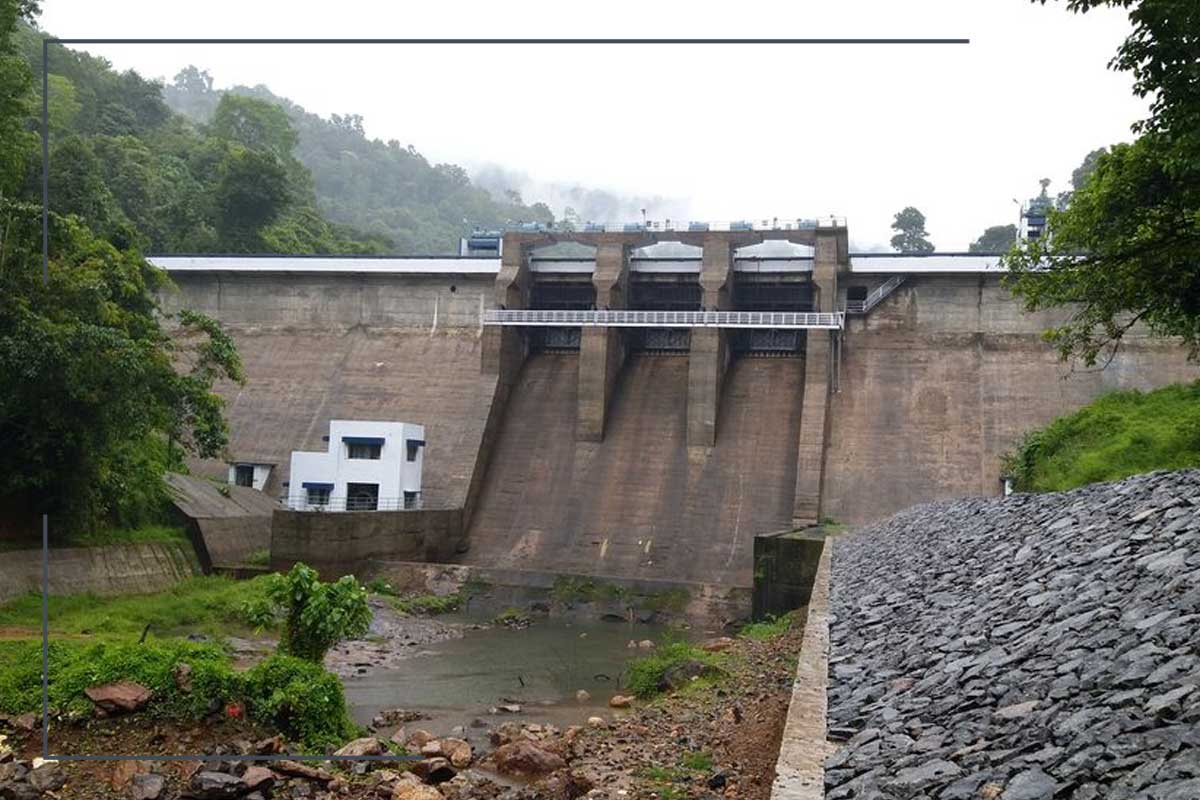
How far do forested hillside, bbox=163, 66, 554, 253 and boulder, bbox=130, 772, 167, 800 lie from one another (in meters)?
89.9

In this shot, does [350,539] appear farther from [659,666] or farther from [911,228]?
[911,228]

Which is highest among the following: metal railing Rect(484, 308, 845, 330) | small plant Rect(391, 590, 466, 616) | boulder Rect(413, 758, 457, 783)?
metal railing Rect(484, 308, 845, 330)

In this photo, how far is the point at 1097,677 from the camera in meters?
4.97

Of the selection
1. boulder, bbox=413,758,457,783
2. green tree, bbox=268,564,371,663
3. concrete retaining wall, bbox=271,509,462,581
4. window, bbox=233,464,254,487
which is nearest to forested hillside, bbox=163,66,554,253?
window, bbox=233,464,254,487

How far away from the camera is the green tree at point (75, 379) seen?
51.3 feet

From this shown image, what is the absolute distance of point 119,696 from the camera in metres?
9.65

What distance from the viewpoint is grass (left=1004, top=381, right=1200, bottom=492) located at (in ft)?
52.7

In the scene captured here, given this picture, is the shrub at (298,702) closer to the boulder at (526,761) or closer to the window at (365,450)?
the boulder at (526,761)

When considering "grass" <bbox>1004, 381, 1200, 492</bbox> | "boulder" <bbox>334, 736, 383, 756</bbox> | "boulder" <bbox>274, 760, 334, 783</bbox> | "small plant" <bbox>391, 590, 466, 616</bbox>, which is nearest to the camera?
"boulder" <bbox>274, 760, 334, 783</bbox>

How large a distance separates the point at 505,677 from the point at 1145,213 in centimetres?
1045

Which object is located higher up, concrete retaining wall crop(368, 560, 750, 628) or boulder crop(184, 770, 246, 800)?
boulder crop(184, 770, 246, 800)

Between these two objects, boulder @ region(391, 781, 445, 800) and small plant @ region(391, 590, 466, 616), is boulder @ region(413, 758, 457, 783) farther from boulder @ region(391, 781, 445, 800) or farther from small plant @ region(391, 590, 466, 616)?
small plant @ region(391, 590, 466, 616)

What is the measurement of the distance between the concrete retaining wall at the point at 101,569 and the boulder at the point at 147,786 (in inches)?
368

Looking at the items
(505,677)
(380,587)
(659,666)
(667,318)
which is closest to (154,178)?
(667,318)
